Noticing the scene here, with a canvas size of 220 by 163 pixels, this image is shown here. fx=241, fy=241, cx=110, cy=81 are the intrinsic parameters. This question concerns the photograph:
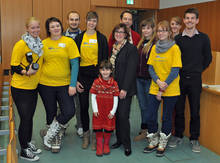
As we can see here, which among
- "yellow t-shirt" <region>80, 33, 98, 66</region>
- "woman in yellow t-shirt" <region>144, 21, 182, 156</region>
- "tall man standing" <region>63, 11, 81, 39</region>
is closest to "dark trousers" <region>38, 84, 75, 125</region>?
"yellow t-shirt" <region>80, 33, 98, 66</region>

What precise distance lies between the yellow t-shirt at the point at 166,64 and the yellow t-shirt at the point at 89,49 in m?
0.64

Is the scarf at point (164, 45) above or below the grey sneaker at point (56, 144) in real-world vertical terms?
above

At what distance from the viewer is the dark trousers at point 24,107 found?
2.46 meters

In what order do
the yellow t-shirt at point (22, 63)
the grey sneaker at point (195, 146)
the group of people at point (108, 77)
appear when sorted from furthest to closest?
the grey sneaker at point (195, 146)
the group of people at point (108, 77)
the yellow t-shirt at point (22, 63)

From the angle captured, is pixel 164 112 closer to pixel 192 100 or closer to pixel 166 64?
pixel 192 100

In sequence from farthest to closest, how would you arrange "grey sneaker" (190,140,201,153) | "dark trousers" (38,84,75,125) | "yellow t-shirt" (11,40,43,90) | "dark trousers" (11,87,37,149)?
1. "grey sneaker" (190,140,201,153)
2. "dark trousers" (38,84,75,125)
3. "dark trousers" (11,87,37,149)
4. "yellow t-shirt" (11,40,43,90)

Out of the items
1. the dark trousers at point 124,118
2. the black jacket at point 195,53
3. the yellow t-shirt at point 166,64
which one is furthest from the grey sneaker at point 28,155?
the black jacket at point 195,53

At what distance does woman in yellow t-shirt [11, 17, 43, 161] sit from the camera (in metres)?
2.35

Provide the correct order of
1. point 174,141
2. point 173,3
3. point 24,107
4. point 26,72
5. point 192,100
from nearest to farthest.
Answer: point 26,72, point 24,107, point 192,100, point 174,141, point 173,3

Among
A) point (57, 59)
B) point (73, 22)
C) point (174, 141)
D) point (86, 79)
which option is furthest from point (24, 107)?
point (174, 141)

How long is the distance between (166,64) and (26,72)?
4.84ft

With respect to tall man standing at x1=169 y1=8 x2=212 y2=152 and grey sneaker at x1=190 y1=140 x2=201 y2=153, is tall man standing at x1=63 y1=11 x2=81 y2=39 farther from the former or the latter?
grey sneaker at x1=190 y1=140 x2=201 y2=153

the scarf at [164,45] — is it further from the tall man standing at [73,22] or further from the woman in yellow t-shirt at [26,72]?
the woman in yellow t-shirt at [26,72]

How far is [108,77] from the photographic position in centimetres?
270
